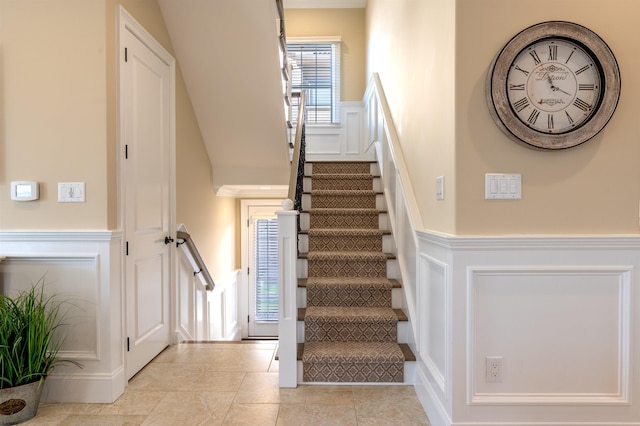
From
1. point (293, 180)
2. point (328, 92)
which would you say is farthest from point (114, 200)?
point (328, 92)

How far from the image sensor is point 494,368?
1857mm

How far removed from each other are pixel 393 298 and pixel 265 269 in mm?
3587

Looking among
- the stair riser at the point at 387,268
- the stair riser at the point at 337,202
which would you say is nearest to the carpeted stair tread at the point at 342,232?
the stair riser at the point at 387,268

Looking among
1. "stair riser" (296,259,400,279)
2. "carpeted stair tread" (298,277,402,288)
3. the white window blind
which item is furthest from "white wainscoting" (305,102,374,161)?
"carpeted stair tread" (298,277,402,288)

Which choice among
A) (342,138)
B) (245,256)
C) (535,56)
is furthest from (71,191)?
(342,138)

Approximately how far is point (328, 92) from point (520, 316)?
15.5 feet

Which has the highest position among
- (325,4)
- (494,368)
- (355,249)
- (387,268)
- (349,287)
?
(325,4)

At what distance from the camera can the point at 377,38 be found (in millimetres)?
4531

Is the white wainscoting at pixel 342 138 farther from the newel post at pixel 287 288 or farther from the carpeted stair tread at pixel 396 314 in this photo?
the newel post at pixel 287 288

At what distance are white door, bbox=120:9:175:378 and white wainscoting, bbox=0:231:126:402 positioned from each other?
221mm

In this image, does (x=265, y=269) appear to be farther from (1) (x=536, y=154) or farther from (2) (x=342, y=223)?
(1) (x=536, y=154)

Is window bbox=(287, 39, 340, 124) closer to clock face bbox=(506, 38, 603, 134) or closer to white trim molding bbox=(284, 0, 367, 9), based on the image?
white trim molding bbox=(284, 0, 367, 9)

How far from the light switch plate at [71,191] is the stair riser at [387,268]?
1602mm

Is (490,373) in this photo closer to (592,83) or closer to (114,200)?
(592,83)
